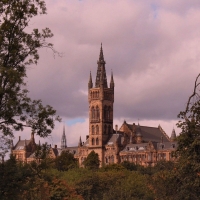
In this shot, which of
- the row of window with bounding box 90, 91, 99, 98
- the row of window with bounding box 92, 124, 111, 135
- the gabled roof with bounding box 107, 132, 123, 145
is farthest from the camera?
the row of window with bounding box 90, 91, 99, 98

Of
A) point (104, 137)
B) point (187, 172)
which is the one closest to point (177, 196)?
point (187, 172)

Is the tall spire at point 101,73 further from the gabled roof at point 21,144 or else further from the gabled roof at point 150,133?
the gabled roof at point 21,144

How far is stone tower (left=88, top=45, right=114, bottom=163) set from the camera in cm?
17075

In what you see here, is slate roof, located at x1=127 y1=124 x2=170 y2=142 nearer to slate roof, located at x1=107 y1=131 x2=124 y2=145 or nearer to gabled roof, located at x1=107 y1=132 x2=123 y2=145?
slate roof, located at x1=107 y1=131 x2=124 y2=145

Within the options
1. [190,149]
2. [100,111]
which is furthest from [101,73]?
[190,149]

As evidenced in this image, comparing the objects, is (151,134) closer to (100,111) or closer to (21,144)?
(100,111)

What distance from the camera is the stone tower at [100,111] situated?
560 ft

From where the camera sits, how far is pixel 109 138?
172500 millimetres

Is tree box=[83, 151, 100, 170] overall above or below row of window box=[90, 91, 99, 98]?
below

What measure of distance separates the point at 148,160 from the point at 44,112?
448ft

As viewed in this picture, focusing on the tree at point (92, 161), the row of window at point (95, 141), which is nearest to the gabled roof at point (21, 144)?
the row of window at point (95, 141)

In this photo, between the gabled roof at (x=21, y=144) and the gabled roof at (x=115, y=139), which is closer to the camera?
the gabled roof at (x=115, y=139)

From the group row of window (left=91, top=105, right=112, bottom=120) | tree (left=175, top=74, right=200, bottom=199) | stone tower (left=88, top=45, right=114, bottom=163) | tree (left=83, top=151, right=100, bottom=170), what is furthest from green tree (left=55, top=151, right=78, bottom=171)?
tree (left=175, top=74, right=200, bottom=199)

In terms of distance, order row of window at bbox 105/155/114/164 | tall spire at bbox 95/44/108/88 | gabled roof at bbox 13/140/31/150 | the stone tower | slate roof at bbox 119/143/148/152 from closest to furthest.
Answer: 1. slate roof at bbox 119/143/148/152
2. row of window at bbox 105/155/114/164
3. the stone tower
4. tall spire at bbox 95/44/108/88
5. gabled roof at bbox 13/140/31/150
